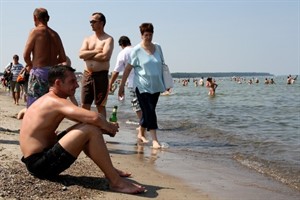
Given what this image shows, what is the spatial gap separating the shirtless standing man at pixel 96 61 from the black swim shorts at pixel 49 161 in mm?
2448

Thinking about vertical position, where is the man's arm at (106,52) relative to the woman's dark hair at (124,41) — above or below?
below

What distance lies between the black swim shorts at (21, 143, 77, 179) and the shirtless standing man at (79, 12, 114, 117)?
8.03 feet

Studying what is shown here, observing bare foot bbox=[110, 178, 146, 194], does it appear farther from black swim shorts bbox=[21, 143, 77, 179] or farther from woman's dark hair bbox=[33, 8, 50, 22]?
woman's dark hair bbox=[33, 8, 50, 22]

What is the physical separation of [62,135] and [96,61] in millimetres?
2366

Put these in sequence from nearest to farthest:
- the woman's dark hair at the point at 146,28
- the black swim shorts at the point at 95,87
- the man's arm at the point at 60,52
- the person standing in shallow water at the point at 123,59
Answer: the man's arm at the point at 60,52
the black swim shorts at the point at 95,87
the woman's dark hair at the point at 146,28
the person standing in shallow water at the point at 123,59

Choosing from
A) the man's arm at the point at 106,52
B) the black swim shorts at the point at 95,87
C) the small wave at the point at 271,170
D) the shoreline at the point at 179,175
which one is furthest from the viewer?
the black swim shorts at the point at 95,87

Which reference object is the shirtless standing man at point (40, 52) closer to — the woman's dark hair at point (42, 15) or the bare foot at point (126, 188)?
the woman's dark hair at point (42, 15)

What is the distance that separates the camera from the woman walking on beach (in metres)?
6.19

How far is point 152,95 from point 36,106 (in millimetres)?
3035

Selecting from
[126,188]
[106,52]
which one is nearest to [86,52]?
[106,52]

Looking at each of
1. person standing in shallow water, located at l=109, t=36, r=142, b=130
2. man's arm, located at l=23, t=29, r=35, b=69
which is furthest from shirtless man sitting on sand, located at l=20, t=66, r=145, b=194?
person standing in shallow water, located at l=109, t=36, r=142, b=130

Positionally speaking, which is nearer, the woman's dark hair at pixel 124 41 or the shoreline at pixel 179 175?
the shoreline at pixel 179 175

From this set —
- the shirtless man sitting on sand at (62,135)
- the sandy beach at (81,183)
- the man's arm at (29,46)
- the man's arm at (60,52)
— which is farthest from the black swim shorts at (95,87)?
the shirtless man sitting on sand at (62,135)

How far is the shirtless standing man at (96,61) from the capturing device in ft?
18.6
